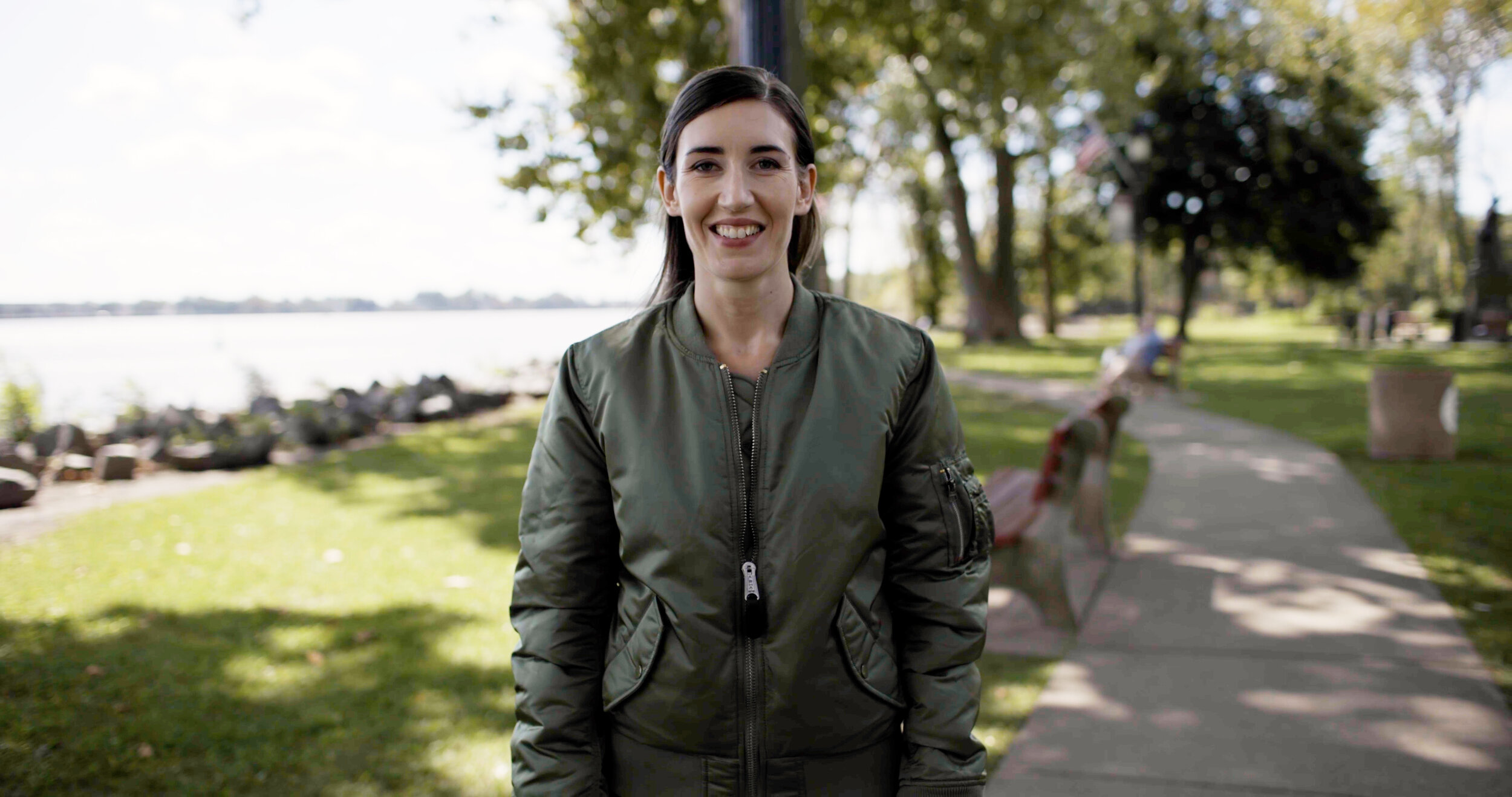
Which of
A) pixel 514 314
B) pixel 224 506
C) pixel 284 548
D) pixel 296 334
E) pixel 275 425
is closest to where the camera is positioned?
pixel 284 548

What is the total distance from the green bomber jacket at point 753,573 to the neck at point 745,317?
0.16 feet

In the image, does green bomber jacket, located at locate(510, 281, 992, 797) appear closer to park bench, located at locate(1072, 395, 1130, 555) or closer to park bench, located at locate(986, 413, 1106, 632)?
park bench, located at locate(986, 413, 1106, 632)

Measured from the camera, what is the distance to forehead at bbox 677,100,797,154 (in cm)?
182

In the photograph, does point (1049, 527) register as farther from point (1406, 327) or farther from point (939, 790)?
point (1406, 327)

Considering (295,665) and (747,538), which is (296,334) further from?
(747,538)

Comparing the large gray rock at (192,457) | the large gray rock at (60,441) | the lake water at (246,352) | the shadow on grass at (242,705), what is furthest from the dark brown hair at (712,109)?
the large gray rock at (60,441)

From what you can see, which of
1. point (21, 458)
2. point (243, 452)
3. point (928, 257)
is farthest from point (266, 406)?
point (928, 257)

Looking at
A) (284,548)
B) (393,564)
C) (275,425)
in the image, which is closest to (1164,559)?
(393,564)

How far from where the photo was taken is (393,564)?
255 inches

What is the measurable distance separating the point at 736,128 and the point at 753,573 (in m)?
0.78

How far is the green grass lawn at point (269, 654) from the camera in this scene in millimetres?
3689

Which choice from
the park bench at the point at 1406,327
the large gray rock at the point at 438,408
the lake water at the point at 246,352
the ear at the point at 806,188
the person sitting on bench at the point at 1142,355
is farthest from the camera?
the park bench at the point at 1406,327

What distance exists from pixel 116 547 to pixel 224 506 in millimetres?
1549

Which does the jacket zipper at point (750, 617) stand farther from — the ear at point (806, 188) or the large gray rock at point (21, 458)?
the large gray rock at point (21, 458)
